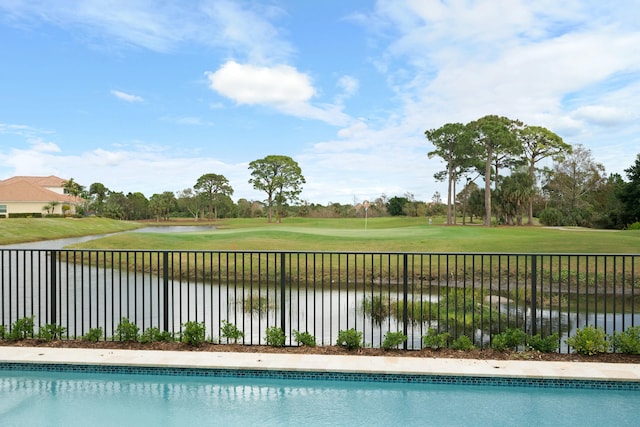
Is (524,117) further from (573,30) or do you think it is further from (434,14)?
(434,14)

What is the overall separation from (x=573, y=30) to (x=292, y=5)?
28.7 feet

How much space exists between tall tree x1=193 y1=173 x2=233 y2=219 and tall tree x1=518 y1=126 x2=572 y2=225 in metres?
32.0

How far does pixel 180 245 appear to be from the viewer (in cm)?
2408

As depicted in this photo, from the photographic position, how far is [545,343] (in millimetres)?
5156

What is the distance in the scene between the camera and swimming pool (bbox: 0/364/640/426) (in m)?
4.00

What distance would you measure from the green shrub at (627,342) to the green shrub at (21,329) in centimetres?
644

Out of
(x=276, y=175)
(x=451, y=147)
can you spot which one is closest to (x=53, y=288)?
(x=451, y=147)

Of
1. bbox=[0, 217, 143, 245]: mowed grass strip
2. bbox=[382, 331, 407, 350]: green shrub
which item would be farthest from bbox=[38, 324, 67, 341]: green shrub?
bbox=[0, 217, 143, 245]: mowed grass strip

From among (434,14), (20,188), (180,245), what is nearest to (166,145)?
(180,245)

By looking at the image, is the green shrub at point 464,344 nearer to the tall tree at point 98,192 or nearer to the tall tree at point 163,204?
the tall tree at point 163,204

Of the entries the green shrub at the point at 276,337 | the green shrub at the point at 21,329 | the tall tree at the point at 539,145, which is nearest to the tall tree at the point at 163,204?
the tall tree at the point at 539,145

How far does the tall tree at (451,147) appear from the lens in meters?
41.9

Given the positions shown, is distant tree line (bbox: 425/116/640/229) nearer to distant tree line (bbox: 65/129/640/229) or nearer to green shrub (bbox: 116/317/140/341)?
distant tree line (bbox: 65/129/640/229)

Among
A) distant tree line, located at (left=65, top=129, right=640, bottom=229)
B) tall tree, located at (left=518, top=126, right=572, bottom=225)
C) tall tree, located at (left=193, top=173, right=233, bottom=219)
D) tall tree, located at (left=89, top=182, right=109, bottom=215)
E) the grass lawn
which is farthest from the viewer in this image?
tall tree, located at (left=89, top=182, right=109, bottom=215)
